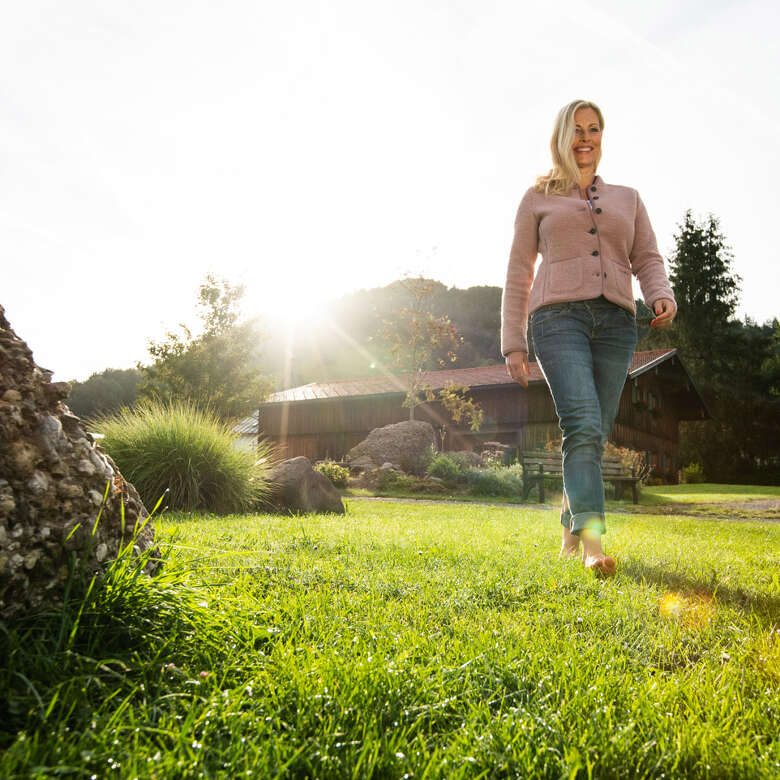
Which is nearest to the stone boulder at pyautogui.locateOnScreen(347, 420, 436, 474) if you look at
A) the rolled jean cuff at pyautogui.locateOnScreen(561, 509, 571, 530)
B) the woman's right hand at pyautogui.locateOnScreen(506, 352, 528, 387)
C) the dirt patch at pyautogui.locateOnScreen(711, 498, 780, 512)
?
the dirt patch at pyautogui.locateOnScreen(711, 498, 780, 512)

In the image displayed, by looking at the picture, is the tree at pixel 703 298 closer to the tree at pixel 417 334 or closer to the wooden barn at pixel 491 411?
the wooden barn at pixel 491 411

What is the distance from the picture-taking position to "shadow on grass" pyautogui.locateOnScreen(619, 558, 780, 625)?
2404mm

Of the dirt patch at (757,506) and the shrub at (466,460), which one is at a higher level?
the shrub at (466,460)

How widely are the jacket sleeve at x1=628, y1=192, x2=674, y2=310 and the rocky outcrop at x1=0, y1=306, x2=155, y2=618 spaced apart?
3195 mm

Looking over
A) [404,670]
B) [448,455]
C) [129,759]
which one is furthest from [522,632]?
[448,455]

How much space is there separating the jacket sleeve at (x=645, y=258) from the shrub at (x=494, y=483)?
12.3 metres

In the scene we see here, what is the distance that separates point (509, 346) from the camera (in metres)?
3.74

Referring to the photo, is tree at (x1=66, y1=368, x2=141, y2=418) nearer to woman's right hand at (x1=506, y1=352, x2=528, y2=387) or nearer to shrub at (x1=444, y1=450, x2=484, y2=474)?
shrub at (x1=444, y1=450, x2=484, y2=474)

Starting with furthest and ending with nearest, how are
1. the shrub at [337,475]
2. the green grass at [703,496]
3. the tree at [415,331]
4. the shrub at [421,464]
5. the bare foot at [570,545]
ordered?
1. the tree at [415,331]
2. the shrub at [421,464]
3. the shrub at [337,475]
4. the green grass at [703,496]
5. the bare foot at [570,545]

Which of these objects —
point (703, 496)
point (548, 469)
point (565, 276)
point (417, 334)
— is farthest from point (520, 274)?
point (417, 334)

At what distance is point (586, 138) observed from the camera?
12.1 ft

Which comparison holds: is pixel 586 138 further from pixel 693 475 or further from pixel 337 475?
pixel 693 475

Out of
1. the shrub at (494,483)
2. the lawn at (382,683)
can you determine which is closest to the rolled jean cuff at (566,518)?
the lawn at (382,683)

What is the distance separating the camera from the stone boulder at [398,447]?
786 inches
